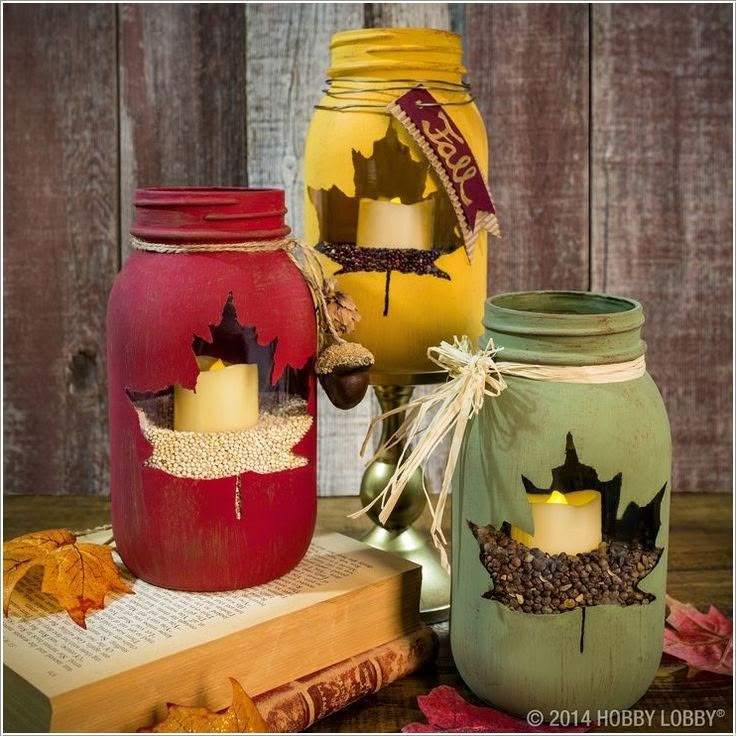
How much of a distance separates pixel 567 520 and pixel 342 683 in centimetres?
21

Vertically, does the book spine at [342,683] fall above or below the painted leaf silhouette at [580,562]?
below

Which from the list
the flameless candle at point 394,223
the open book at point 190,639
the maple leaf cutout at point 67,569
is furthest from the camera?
the flameless candle at point 394,223

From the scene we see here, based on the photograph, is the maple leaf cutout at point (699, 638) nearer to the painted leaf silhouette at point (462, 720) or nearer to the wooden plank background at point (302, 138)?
the painted leaf silhouette at point (462, 720)

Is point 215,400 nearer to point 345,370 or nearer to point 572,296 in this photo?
point 345,370

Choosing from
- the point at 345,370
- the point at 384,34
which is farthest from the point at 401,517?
the point at 384,34

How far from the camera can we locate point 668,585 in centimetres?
100

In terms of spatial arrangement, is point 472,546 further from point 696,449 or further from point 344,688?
point 696,449

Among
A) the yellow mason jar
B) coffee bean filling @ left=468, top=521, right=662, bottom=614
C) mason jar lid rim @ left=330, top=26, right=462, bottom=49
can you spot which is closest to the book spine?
coffee bean filling @ left=468, top=521, right=662, bottom=614

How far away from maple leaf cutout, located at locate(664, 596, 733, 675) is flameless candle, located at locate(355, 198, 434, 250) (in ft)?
1.28

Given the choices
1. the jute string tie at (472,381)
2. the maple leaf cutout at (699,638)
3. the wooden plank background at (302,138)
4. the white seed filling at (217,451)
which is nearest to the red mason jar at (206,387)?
the white seed filling at (217,451)

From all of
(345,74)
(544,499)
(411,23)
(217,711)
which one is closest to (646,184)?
(411,23)

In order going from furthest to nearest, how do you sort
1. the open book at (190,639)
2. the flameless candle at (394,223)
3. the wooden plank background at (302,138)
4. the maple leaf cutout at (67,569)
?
the wooden plank background at (302,138) < the flameless candle at (394,223) < the maple leaf cutout at (67,569) < the open book at (190,639)

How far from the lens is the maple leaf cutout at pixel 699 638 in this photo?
851 mm

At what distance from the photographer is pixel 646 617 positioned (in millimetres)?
752
